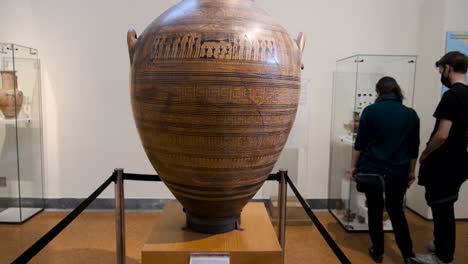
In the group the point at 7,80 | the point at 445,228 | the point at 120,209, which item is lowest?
the point at 445,228

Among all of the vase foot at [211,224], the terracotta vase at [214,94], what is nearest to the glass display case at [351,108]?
the vase foot at [211,224]

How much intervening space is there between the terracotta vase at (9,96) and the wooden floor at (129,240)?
0.86 meters

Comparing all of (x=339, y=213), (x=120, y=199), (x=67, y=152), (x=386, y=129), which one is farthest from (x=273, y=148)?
(x=67, y=152)

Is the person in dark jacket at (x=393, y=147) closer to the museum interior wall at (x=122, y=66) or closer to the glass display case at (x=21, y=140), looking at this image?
the museum interior wall at (x=122, y=66)

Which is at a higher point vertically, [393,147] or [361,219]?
[393,147]

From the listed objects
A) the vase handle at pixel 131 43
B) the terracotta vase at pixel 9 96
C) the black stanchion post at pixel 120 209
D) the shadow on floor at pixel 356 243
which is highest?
the vase handle at pixel 131 43

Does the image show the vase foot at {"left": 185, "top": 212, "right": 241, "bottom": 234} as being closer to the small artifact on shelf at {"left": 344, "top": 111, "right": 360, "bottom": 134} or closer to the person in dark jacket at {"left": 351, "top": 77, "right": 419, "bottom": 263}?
the person in dark jacket at {"left": 351, "top": 77, "right": 419, "bottom": 263}

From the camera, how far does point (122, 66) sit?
2.88m

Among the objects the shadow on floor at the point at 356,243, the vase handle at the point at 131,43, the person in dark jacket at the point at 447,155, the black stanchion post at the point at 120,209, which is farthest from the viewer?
the shadow on floor at the point at 356,243

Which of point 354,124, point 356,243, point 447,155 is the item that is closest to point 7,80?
point 354,124

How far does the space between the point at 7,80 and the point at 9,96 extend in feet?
0.43

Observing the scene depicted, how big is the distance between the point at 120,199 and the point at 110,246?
1.10 metres

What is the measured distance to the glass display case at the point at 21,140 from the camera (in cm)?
274

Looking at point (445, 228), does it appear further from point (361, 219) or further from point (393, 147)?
point (361, 219)
